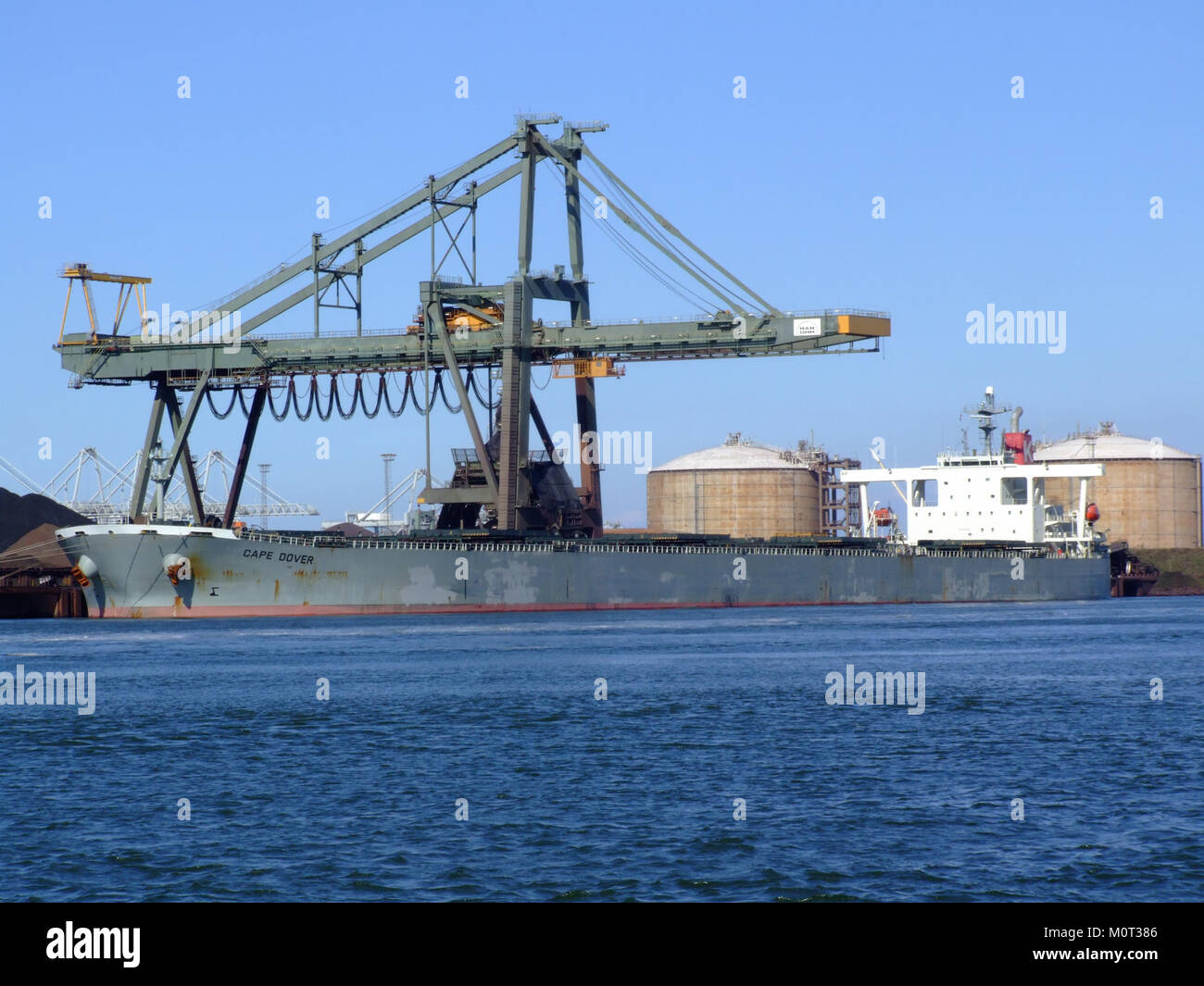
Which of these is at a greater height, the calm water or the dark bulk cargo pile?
the dark bulk cargo pile

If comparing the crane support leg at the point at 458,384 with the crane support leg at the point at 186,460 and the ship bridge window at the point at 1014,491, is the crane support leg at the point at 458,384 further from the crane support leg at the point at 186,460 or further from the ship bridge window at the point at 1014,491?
the ship bridge window at the point at 1014,491

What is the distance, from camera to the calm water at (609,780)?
13414 millimetres

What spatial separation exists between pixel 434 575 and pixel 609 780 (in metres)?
41.2

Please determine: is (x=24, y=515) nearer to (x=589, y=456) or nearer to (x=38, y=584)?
(x=38, y=584)

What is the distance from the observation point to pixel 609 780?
62.2 ft

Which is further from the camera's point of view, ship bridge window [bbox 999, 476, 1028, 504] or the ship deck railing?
ship bridge window [bbox 999, 476, 1028, 504]

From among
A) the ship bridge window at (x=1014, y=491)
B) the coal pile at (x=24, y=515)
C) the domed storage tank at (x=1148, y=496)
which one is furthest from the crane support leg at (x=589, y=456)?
the domed storage tank at (x=1148, y=496)

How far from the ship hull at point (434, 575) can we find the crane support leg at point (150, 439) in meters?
7.55

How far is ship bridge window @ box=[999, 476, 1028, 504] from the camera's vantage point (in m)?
77.7

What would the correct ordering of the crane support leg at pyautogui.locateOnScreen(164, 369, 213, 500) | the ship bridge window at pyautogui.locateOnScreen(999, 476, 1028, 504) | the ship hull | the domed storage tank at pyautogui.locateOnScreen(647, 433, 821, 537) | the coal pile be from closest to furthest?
the ship hull → the crane support leg at pyautogui.locateOnScreen(164, 369, 213, 500) → the ship bridge window at pyautogui.locateOnScreen(999, 476, 1028, 504) → the coal pile → the domed storage tank at pyautogui.locateOnScreen(647, 433, 821, 537)

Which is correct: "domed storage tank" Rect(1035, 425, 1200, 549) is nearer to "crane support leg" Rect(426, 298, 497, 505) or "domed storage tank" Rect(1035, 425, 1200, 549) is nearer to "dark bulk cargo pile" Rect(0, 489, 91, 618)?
"crane support leg" Rect(426, 298, 497, 505)

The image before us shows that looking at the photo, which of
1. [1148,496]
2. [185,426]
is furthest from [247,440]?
[1148,496]

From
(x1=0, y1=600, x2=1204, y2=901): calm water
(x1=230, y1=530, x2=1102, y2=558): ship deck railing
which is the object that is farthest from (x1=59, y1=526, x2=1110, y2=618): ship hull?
(x1=0, y1=600, x2=1204, y2=901): calm water

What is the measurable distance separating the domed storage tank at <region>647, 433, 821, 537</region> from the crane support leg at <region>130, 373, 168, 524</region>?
5061cm
